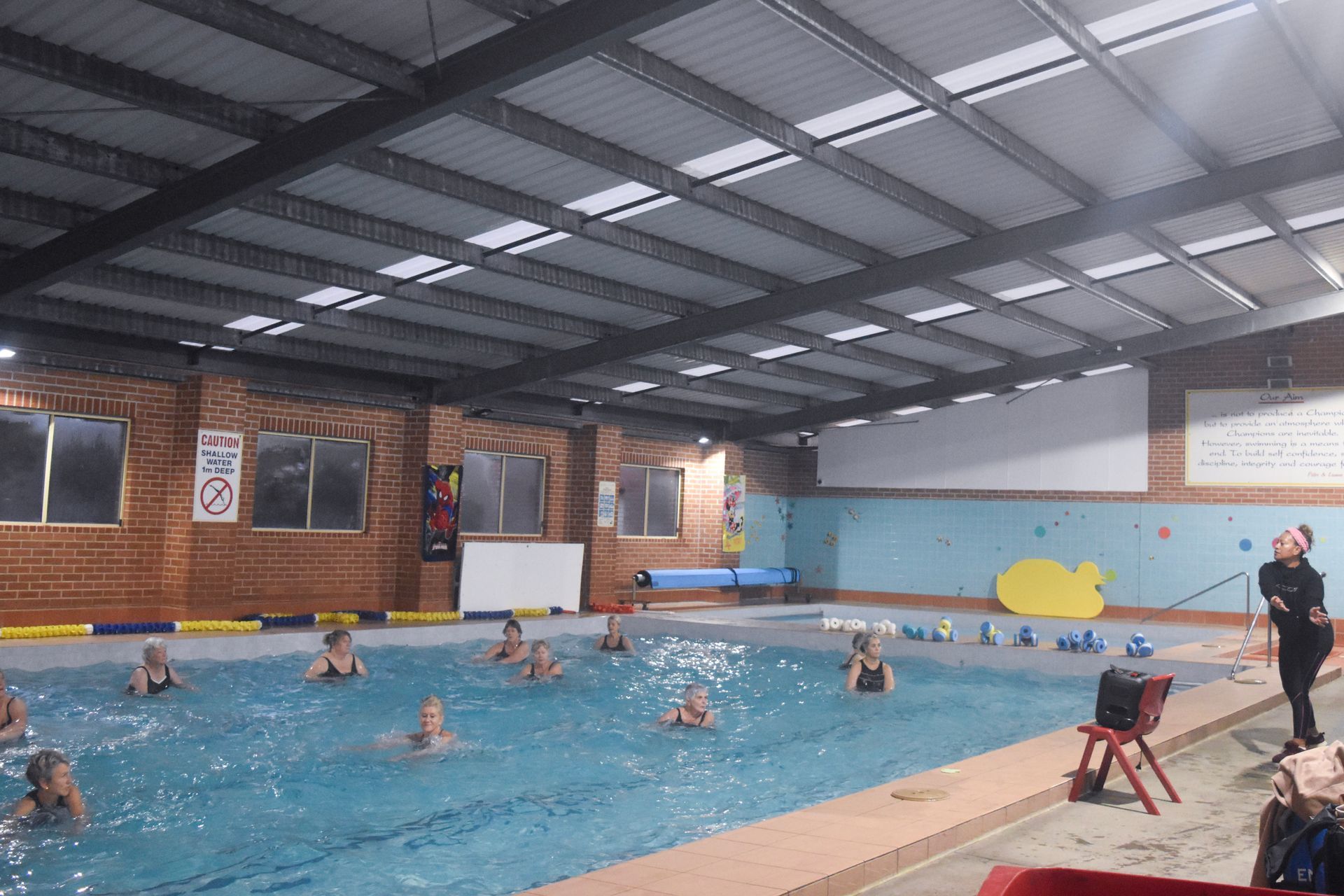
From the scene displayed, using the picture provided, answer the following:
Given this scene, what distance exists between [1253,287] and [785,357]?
19.8 ft

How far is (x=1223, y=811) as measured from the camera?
5.51 metres

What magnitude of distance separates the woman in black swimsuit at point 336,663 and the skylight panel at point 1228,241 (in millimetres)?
9465

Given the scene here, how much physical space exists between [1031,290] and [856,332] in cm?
217

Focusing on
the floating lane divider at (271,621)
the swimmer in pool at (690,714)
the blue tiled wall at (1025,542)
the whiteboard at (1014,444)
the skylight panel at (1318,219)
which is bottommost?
the swimmer in pool at (690,714)

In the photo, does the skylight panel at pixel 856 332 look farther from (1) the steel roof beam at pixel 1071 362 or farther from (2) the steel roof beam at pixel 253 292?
(1) the steel roof beam at pixel 1071 362

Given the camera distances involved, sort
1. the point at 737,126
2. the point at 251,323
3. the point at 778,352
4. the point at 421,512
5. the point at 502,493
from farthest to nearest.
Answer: the point at 502,493 < the point at 778,352 < the point at 421,512 < the point at 251,323 < the point at 737,126

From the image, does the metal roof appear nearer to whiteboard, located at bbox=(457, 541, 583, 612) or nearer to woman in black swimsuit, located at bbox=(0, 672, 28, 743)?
whiteboard, located at bbox=(457, 541, 583, 612)

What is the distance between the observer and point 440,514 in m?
14.2

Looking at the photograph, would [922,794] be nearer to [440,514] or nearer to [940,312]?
[940,312]

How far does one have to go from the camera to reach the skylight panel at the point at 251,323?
36.4ft

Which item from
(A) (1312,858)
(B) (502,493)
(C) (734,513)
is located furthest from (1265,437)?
(A) (1312,858)

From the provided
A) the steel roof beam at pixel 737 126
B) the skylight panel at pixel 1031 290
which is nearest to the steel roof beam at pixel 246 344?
the steel roof beam at pixel 737 126

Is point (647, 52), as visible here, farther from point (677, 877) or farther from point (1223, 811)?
point (1223, 811)

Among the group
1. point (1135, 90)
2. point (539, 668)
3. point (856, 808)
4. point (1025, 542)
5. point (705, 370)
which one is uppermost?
point (1135, 90)
